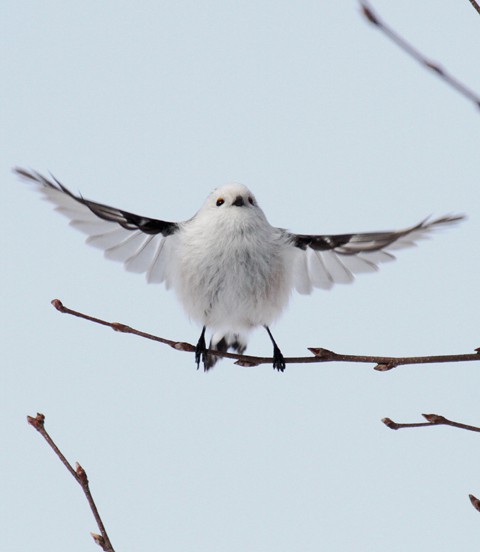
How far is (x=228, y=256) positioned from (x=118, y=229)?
0.51m

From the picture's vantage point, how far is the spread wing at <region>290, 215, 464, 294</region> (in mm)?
2988

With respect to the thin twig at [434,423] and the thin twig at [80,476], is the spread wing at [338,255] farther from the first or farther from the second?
the thin twig at [80,476]

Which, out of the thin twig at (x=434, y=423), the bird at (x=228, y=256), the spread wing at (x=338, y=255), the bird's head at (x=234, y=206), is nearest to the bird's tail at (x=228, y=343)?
the bird at (x=228, y=256)

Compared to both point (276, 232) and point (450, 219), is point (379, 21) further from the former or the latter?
point (276, 232)

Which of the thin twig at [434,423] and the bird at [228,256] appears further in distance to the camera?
the bird at [228,256]

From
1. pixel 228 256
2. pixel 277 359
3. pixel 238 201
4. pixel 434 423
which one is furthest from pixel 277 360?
pixel 434 423

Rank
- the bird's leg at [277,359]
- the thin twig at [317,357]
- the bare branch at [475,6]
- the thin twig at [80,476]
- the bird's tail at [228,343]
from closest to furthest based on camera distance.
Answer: the bare branch at [475,6], the thin twig at [80,476], the thin twig at [317,357], the bird's leg at [277,359], the bird's tail at [228,343]

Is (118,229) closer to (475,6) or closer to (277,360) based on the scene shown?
(277,360)

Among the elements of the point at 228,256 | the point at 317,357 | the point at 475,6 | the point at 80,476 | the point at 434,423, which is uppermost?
the point at 228,256

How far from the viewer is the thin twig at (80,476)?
1805 mm

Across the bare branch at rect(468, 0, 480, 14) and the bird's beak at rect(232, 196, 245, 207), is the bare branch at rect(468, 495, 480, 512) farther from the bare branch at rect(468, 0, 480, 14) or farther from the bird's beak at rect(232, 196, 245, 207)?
the bird's beak at rect(232, 196, 245, 207)

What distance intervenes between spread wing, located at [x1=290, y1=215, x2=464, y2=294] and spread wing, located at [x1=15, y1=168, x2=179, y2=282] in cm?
61

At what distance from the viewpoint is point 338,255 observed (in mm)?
3297

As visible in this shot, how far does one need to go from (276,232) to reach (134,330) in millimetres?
988
